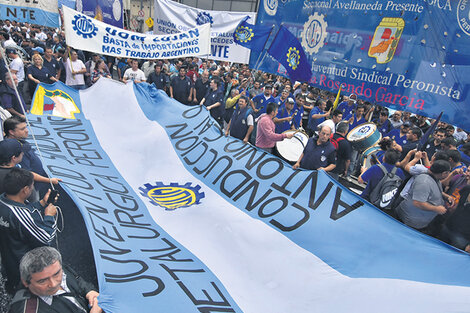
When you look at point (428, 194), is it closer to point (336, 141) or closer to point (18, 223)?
point (336, 141)

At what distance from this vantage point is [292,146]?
6414mm

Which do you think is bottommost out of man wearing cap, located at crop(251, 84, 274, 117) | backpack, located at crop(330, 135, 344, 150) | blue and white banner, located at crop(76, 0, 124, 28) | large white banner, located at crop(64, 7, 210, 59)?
man wearing cap, located at crop(251, 84, 274, 117)

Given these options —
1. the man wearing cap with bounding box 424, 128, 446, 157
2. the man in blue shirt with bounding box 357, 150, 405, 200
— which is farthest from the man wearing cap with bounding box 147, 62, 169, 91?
the man wearing cap with bounding box 424, 128, 446, 157

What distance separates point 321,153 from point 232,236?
206 cm

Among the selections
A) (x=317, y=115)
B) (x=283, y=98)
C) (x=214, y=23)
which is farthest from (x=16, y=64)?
(x=317, y=115)

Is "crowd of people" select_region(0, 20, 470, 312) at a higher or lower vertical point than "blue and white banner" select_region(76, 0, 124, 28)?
lower

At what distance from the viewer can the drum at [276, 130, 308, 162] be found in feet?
20.6

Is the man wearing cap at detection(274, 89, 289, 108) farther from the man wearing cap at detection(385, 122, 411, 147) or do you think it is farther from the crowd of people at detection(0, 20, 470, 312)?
the man wearing cap at detection(385, 122, 411, 147)

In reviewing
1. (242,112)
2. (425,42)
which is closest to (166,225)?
(242,112)

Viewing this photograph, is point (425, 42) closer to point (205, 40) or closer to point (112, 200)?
point (205, 40)

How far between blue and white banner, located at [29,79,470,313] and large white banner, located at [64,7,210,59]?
2599mm

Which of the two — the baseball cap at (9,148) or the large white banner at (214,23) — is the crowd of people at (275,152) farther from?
the large white banner at (214,23)

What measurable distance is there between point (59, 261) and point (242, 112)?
5.14m

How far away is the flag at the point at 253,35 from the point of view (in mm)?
7814
